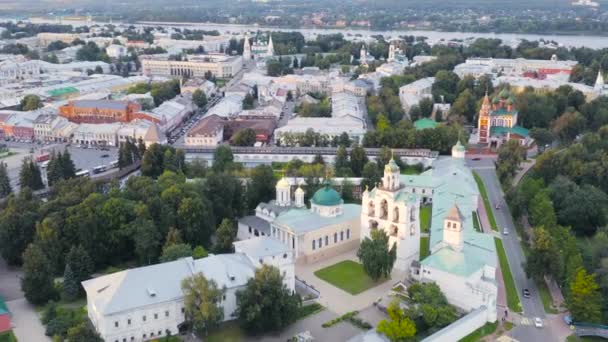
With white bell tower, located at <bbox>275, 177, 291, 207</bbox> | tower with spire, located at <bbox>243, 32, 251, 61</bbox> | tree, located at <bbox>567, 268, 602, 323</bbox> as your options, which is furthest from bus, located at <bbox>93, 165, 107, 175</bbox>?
tower with spire, located at <bbox>243, 32, 251, 61</bbox>

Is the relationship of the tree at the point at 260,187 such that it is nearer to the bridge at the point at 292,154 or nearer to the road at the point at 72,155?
the bridge at the point at 292,154

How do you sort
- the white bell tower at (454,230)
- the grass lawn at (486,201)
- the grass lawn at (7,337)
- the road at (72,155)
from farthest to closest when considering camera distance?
the road at (72,155)
the grass lawn at (486,201)
the white bell tower at (454,230)
the grass lawn at (7,337)

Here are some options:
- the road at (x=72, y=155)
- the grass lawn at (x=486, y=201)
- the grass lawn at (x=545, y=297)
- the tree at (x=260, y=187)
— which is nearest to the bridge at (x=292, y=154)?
the grass lawn at (x=486, y=201)

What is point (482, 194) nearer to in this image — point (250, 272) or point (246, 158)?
point (246, 158)

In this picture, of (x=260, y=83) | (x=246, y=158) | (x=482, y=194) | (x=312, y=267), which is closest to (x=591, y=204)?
(x=482, y=194)

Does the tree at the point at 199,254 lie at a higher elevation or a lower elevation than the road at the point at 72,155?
higher

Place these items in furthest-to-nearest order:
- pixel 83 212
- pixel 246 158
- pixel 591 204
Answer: pixel 246 158 < pixel 591 204 < pixel 83 212
